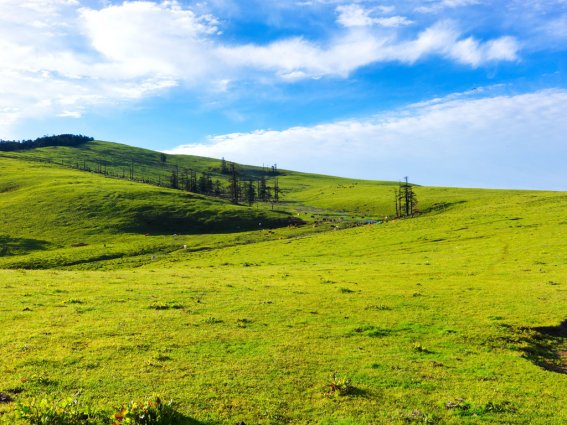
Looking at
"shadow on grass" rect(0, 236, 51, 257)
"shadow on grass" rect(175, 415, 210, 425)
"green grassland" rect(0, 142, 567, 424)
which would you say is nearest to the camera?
"shadow on grass" rect(175, 415, 210, 425)

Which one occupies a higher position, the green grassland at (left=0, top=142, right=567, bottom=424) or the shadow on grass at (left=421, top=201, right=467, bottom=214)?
the shadow on grass at (left=421, top=201, right=467, bottom=214)

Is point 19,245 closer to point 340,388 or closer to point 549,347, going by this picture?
point 340,388

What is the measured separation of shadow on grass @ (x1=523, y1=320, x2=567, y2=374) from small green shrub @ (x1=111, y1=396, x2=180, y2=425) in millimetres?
15622

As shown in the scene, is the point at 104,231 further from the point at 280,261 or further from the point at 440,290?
the point at 440,290

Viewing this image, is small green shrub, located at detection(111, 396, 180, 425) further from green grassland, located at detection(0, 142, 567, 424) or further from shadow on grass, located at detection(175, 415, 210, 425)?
green grassland, located at detection(0, 142, 567, 424)

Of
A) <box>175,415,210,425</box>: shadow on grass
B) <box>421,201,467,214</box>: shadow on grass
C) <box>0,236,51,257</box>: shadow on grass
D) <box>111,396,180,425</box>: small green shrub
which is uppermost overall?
<box>421,201,467,214</box>: shadow on grass

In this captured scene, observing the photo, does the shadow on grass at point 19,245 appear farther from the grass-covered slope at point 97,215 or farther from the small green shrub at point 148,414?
the small green shrub at point 148,414

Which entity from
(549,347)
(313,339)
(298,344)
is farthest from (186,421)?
(549,347)

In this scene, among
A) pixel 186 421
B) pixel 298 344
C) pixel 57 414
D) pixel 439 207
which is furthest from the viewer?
pixel 439 207

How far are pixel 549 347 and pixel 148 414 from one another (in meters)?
19.5

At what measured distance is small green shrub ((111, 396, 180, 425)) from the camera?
9861 mm

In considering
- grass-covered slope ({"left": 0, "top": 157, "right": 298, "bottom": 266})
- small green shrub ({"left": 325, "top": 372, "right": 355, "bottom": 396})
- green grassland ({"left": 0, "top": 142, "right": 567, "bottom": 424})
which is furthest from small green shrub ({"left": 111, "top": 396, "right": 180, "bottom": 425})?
grass-covered slope ({"left": 0, "top": 157, "right": 298, "bottom": 266})

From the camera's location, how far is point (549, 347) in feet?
65.8

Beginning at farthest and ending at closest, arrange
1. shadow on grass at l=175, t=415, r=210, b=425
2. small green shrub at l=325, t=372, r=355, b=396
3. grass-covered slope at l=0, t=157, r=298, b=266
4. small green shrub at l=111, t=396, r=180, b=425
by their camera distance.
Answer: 1. grass-covered slope at l=0, t=157, r=298, b=266
2. small green shrub at l=325, t=372, r=355, b=396
3. shadow on grass at l=175, t=415, r=210, b=425
4. small green shrub at l=111, t=396, r=180, b=425
